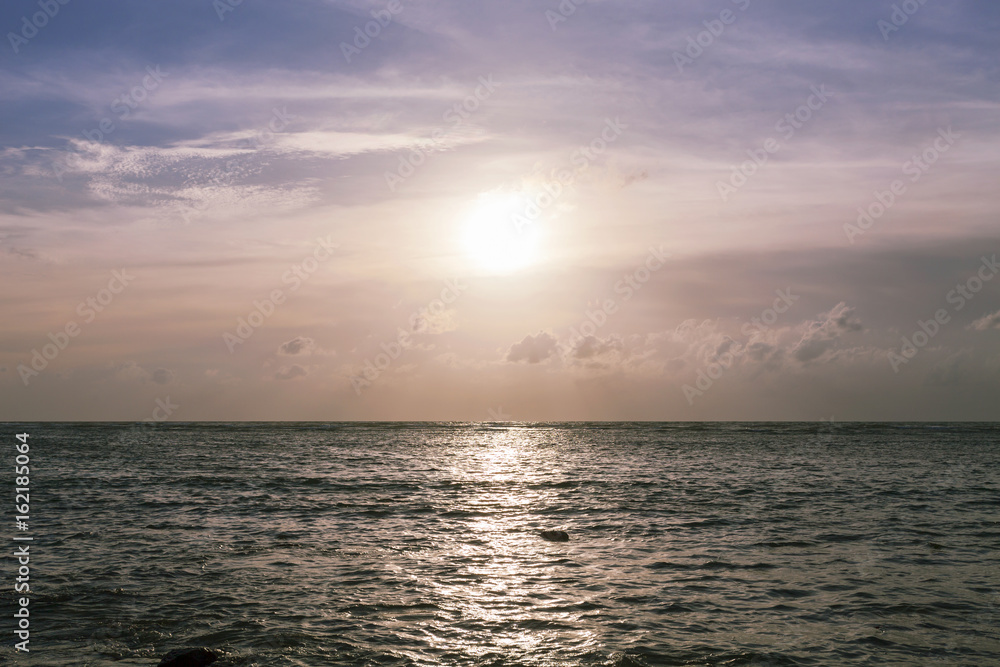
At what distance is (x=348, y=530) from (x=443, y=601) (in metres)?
12.6

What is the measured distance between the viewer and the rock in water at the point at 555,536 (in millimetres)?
29125

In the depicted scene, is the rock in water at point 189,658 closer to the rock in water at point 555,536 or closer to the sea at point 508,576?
the sea at point 508,576

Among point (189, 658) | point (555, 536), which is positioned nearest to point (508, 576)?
point (555, 536)

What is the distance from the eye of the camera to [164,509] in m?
37.5

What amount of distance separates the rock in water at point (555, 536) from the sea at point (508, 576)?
16.1 inches

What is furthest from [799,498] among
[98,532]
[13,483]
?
[13,483]

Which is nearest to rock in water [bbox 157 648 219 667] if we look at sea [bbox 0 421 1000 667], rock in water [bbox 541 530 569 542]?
sea [bbox 0 421 1000 667]

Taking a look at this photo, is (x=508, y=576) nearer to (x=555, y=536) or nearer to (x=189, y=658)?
(x=555, y=536)

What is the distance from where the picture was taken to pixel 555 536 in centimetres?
2950

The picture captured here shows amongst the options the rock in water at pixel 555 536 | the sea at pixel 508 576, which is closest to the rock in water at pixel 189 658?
the sea at pixel 508 576

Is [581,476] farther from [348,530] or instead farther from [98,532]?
[98,532]

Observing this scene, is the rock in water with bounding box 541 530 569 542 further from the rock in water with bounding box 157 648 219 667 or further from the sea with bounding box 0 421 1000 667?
the rock in water with bounding box 157 648 219 667

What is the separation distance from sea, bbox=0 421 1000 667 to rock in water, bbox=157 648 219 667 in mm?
344

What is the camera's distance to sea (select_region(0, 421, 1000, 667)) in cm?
1614
